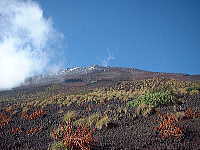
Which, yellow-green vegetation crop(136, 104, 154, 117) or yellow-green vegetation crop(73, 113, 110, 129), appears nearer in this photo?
yellow-green vegetation crop(73, 113, 110, 129)

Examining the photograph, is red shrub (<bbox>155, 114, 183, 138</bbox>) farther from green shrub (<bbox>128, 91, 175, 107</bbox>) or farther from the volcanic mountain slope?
green shrub (<bbox>128, 91, 175, 107</bbox>)

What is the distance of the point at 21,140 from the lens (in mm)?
19312

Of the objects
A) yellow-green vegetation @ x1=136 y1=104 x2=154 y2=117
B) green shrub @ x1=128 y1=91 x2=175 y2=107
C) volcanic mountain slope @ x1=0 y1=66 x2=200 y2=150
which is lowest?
volcanic mountain slope @ x1=0 y1=66 x2=200 y2=150

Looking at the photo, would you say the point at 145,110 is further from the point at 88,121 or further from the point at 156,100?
the point at 88,121

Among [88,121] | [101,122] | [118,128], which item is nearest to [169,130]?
[118,128]

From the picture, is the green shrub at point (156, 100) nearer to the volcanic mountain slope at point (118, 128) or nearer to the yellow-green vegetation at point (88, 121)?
the volcanic mountain slope at point (118, 128)

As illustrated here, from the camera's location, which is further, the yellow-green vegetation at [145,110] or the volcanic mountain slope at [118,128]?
the yellow-green vegetation at [145,110]

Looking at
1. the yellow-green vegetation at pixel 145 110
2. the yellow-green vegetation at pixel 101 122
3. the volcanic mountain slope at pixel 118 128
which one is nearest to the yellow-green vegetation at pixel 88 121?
the volcanic mountain slope at pixel 118 128

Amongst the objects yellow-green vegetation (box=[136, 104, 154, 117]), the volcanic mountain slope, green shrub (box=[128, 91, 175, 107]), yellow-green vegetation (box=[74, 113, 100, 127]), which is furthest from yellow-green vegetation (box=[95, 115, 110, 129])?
green shrub (box=[128, 91, 175, 107])

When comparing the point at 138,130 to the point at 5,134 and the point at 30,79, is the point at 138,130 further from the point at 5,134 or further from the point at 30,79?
the point at 30,79

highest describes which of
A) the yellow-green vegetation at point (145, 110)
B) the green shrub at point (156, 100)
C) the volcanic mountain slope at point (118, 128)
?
the green shrub at point (156, 100)

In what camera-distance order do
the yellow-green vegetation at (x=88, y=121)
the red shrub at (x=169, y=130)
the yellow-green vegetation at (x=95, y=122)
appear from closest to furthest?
the red shrub at (x=169, y=130) < the yellow-green vegetation at (x=95, y=122) < the yellow-green vegetation at (x=88, y=121)

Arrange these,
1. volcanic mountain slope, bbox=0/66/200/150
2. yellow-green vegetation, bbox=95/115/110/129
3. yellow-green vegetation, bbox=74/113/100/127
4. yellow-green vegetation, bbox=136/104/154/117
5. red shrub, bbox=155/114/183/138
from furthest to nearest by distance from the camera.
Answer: yellow-green vegetation, bbox=136/104/154/117, yellow-green vegetation, bbox=74/113/100/127, yellow-green vegetation, bbox=95/115/110/129, red shrub, bbox=155/114/183/138, volcanic mountain slope, bbox=0/66/200/150

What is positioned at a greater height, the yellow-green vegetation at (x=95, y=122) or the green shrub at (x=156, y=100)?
the green shrub at (x=156, y=100)
